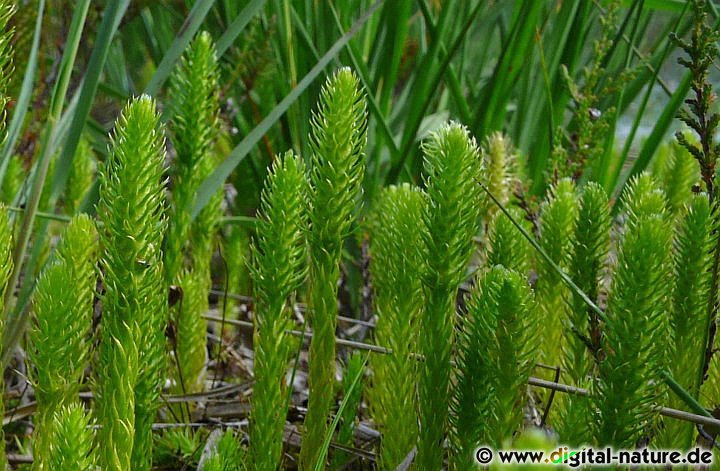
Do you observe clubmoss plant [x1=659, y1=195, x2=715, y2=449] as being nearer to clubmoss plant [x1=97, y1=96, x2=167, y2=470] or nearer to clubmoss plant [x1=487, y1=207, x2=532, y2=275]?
clubmoss plant [x1=487, y1=207, x2=532, y2=275]

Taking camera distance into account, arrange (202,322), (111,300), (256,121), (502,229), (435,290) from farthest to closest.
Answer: (256,121), (202,322), (502,229), (435,290), (111,300)

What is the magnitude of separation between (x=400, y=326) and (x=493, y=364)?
0.16 metres

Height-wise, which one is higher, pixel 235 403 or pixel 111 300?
pixel 111 300

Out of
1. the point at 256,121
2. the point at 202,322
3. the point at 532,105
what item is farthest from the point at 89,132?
the point at 532,105

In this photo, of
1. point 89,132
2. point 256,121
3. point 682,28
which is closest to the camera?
point 682,28

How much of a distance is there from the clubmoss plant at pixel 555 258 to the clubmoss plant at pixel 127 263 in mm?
514

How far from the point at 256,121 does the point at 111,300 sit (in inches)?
41.1

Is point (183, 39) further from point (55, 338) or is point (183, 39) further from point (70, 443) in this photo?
point (70, 443)

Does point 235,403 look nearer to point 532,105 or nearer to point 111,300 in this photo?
point 111,300

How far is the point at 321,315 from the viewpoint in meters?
0.77

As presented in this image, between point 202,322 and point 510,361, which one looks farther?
point 202,322

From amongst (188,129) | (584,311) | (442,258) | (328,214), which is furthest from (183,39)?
(584,311)

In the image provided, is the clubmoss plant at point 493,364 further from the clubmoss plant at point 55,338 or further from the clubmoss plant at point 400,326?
the clubmoss plant at point 55,338

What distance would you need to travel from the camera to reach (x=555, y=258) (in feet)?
3.28
